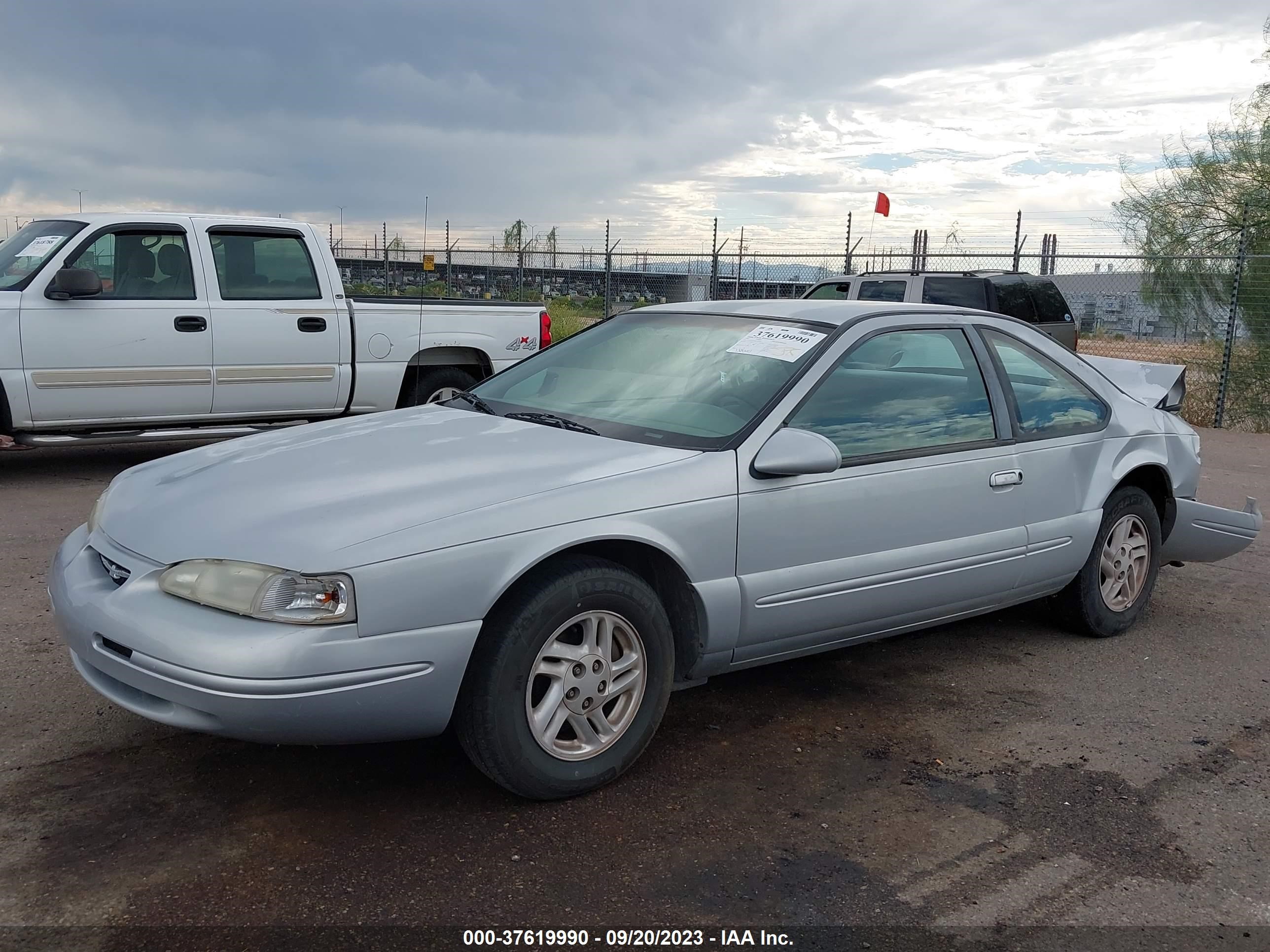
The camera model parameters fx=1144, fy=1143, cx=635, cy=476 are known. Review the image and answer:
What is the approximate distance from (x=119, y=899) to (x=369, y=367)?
21.9 ft

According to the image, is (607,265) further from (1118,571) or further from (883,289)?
(1118,571)

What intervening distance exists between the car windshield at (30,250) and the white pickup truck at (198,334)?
0.02 m

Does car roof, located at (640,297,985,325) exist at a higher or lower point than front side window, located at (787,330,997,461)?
higher

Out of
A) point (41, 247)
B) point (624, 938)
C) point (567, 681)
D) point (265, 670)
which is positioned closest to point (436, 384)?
point (41, 247)

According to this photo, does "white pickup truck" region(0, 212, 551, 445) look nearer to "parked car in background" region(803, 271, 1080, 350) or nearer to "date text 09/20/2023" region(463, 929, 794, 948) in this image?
"parked car in background" region(803, 271, 1080, 350)

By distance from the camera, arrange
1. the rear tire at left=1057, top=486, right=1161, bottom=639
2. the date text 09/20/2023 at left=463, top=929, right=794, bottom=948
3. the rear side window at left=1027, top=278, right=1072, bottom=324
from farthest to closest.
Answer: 1. the rear side window at left=1027, top=278, right=1072, bottom=324
2. the rear tire at left=1057, top=486, right=1161, bottom=639
3. the date text 09/20/2023 at left=463, top=929, right=794, bottom=948

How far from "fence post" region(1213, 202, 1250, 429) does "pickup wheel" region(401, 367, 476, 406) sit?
9.55 m

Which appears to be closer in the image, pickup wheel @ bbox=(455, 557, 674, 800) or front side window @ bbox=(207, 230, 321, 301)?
pickup wheel @ bbox=(455, 557, 674, 800)

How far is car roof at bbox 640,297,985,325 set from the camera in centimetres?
443

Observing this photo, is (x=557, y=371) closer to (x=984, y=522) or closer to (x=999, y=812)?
(x=984, y=522)

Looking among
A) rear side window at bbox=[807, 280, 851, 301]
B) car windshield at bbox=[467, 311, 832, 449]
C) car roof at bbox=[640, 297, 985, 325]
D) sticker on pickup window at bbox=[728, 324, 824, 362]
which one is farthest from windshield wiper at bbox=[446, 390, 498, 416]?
rear side window at bbox=[807, 280, 851, 301]

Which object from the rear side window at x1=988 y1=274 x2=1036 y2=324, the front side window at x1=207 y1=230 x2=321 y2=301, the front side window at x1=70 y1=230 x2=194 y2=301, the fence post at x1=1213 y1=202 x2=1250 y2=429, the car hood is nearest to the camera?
the car hood

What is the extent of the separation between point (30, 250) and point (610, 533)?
6.59m

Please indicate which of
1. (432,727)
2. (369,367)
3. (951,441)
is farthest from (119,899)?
(369,367)
